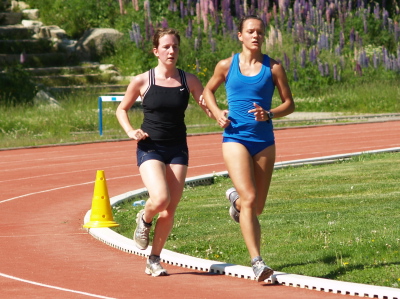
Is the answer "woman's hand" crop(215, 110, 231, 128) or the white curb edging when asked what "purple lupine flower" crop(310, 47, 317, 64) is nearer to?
the white curb edging

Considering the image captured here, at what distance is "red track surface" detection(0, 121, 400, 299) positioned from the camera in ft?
27.7

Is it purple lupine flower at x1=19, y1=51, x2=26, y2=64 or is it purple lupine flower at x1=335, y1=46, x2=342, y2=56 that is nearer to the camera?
purple lupine flower at x1=335, y1=46, x2=342, y2=56

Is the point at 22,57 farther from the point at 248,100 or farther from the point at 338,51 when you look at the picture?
the point at 248,100

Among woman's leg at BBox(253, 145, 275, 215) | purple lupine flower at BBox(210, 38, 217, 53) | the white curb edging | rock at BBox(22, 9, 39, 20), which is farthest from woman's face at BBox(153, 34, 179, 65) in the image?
rock at BBox(22, 9, 39, 20)

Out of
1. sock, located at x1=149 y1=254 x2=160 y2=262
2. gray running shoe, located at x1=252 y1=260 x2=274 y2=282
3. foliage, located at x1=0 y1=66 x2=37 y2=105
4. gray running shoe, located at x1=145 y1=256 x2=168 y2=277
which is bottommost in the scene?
foliage, located at x1=0 y1=66 x2=37 y2=105

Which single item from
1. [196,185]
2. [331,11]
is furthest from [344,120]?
[196,185]

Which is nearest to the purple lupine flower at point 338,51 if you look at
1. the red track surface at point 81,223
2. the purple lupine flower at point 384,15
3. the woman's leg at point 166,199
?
the purple lupine flower at point 384,15

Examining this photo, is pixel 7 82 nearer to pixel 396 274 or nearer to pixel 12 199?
pixel 12 199

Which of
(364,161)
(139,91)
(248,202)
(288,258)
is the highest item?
(139,91)

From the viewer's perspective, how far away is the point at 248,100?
8445 millimetres

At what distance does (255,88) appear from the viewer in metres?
8.43

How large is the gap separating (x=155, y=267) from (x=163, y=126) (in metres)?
1.26

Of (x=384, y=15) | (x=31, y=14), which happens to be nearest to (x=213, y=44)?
(x=384, y=15)

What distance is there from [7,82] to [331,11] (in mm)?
15191
